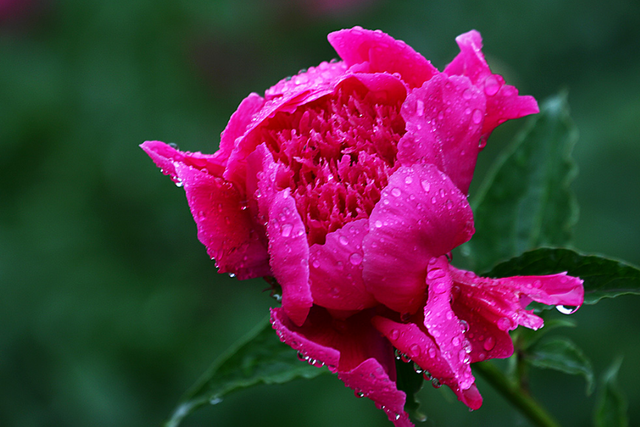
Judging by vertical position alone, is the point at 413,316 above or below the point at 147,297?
above

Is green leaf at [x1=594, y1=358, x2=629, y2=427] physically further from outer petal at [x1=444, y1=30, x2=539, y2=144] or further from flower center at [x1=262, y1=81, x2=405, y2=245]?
flower center at [x1=262, y1=81, x2=405, y2=245]

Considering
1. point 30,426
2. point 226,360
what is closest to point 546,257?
point 226,360

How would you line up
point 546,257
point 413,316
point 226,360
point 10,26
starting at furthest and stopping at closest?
1. point 10,26
2. point 226,360
3. point 546,257
4. point 413,316

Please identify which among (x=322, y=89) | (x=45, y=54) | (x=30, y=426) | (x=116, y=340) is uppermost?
(x=45, y=54)

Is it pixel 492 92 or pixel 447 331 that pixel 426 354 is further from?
pixel 492 92

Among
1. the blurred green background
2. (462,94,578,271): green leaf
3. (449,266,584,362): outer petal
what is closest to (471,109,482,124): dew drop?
(449,266,584,362): outer petal

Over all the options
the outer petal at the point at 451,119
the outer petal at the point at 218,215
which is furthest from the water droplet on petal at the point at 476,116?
the outer petal at the point at 218,215

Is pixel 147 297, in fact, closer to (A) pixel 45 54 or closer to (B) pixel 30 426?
(B) pixel 30 426
